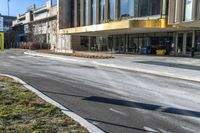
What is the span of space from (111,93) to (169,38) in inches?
1261

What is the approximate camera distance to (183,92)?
12.6 m

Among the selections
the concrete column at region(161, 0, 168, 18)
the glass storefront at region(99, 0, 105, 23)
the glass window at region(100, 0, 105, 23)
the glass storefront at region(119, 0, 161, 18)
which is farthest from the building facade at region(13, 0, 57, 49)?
the concrete column at region(161, 0, 168, 18)

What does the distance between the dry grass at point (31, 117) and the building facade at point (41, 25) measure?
6111 centimetres

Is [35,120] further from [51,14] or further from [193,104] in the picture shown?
[51,14]

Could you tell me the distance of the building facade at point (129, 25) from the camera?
117ft

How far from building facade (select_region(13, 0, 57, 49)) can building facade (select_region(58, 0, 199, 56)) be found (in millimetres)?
6413

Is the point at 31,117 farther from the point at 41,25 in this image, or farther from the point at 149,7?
the point at 41,25

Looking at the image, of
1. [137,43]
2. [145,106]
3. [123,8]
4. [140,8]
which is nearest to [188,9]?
[140,8]

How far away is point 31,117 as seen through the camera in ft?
24.6

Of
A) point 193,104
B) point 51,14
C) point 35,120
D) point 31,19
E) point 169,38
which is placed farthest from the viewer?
point 31,19

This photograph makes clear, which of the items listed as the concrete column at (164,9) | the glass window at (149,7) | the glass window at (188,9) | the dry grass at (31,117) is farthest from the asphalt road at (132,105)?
the glass window at (149,7)

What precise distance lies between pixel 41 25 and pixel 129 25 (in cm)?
5715

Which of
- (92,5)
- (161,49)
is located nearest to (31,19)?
(92,5)

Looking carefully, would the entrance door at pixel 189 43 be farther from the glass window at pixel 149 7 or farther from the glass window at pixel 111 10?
the glass window at pixel 111 10
